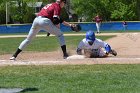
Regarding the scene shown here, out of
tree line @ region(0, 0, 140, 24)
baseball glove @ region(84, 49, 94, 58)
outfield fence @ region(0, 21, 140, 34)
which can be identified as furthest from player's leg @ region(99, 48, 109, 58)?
tree line @ region(0, 0, 140, 24)

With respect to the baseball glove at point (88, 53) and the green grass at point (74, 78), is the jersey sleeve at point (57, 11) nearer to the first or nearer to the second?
the baseball glove at point (88, 53)

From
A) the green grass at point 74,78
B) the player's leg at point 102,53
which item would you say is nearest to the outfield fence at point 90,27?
the player's leg at point 102,53

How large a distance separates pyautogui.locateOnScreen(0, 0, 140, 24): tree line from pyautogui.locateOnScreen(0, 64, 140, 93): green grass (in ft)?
158

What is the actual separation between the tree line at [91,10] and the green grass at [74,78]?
48.2m

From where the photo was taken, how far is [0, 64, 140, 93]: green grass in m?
6.70

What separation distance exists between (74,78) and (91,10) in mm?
54009

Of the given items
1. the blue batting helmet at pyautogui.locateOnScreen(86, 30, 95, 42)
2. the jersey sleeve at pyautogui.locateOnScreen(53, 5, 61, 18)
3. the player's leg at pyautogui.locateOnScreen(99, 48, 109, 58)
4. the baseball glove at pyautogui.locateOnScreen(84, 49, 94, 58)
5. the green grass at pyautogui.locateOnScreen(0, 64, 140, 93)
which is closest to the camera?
the green grass at pyautogui.locateOnScreen(0, 64, 140, 93)

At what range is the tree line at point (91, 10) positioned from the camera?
57.4 m

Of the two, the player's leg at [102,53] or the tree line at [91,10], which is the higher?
the player's leg at [102,53]

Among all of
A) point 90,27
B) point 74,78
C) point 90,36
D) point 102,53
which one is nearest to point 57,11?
point 90,36

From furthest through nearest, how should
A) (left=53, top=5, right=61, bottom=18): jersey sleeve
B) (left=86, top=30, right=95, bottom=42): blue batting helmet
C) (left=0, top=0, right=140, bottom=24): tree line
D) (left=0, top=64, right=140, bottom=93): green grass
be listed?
(left=0, top=0, right=140, bottom=24): tree line → (left=86, top=30, right=95, bottom=42): blue batting helmet → (left=53, top=5, right=61, bottom=18): jersey sleeve → (left=0, top=64, right=140, bottom=93): green grass

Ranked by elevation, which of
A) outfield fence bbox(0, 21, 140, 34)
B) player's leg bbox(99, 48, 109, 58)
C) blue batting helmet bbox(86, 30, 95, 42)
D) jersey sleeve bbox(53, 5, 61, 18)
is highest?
jersey sleeve bbox(53, 5, 61, 18)

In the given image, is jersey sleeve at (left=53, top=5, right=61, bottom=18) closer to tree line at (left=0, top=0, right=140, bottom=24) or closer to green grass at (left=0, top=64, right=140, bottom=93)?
green grass at (left=0, top=64, right=140, bottom=93)

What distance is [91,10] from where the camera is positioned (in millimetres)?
61281
